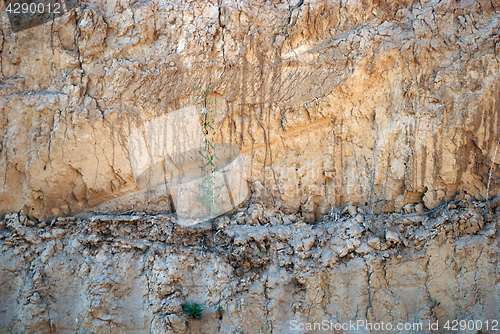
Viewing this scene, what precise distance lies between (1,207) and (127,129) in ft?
6.01

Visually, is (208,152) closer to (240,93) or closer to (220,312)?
(240,93)

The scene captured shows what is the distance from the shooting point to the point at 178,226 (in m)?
5.52

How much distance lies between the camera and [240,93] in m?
5.66

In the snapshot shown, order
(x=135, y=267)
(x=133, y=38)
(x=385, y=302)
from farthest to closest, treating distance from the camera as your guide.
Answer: (x=133, y=38) → (x=135, y=267) → (x=385, y=302)

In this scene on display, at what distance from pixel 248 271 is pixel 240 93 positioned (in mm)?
2225

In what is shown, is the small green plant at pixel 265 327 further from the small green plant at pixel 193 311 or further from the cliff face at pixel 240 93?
the cliff face at pixel 240 93

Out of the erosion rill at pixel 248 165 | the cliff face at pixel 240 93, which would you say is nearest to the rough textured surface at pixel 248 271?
the erosion rill at pixel 248 165

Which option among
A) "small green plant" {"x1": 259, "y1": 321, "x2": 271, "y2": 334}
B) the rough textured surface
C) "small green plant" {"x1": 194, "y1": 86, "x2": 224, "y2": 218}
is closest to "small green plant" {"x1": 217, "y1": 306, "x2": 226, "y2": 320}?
the rough textured surface

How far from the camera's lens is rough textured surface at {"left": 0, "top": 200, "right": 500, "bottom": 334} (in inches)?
194

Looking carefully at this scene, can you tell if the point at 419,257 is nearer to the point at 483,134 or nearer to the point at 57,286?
the point at 483,134

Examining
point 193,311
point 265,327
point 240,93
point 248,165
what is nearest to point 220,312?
point 193,311

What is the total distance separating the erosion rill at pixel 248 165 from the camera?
16.6 ft

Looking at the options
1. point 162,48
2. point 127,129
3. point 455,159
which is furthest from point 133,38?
point 455,159

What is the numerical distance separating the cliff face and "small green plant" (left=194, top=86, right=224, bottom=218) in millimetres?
102
